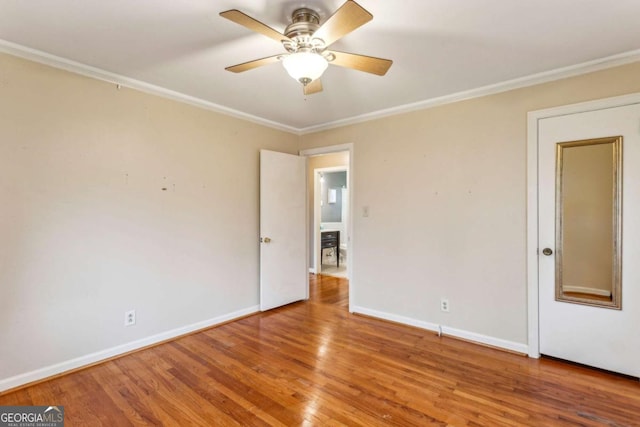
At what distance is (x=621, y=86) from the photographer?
2350 millimetres

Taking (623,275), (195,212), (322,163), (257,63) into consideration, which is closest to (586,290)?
(623,275)

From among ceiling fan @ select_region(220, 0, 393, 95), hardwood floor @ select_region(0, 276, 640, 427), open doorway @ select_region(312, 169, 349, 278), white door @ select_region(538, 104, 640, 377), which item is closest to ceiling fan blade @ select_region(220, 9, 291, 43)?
ceiling fan @ select_region(220, 0, 393, 95)

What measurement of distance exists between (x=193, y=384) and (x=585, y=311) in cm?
305

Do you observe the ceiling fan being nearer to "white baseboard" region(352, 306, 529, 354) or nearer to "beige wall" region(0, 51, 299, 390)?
"beige wall" region(0, 51, 299, 390)

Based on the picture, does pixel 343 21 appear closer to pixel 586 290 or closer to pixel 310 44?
pixel 310 44

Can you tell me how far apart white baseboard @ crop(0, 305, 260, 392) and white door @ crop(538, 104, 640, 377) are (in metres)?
3.11

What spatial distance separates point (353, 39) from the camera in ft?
6.81

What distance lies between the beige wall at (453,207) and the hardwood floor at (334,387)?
44 centimetres

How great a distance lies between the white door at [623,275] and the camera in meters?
2.31

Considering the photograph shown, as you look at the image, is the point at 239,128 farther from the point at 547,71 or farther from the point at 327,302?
the point at 547,71

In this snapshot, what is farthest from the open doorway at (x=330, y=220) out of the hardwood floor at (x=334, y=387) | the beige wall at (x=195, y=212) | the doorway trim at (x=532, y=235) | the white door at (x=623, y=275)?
the white door at (x=623, y=275)

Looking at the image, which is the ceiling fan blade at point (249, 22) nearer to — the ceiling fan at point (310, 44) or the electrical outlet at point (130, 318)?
the ceiling fan at point (310, 44)

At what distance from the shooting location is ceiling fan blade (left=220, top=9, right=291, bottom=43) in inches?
56.5

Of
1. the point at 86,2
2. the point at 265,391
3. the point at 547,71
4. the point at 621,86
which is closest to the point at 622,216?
the point at 621,86
